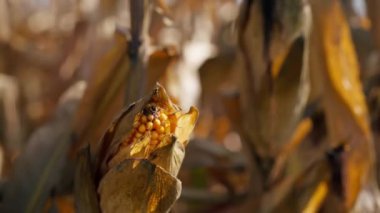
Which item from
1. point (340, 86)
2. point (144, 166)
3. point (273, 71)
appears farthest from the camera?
point (340, 86)

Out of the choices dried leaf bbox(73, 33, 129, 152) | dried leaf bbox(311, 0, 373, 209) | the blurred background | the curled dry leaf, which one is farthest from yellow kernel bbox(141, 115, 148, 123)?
dried leaf bbox(311, 0, 373, 209)

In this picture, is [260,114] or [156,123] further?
[260,114]

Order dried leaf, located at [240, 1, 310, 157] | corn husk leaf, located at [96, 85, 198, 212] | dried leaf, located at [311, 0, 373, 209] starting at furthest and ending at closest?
dried leaf, located at [311, 0, 373, 209] → dried leaf, located at [240, 1, 310, 157] → corn husk leaf, located at [96, 85, 198, 212]

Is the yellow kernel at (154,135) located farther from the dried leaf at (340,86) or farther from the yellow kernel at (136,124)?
the dried leaf at (340,86)

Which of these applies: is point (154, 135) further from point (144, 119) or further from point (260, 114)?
point (260, 114)

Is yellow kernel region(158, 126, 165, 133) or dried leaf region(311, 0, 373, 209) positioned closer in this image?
yellow kernel region(158, 126, 165, 133)

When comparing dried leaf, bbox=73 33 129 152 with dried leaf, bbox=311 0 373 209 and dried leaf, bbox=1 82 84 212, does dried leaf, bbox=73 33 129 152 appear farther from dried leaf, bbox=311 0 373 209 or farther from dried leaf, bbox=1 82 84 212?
dried leaf, bbox=311 0 373 209

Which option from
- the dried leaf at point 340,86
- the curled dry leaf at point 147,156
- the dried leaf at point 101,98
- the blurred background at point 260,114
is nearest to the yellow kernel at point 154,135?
the curled dry leaf at point 147,156

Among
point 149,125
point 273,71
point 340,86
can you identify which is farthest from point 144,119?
point 340,86

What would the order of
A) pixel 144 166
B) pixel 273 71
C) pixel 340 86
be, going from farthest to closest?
pixel 340 86, pixel 273 71, pixel 144 166
